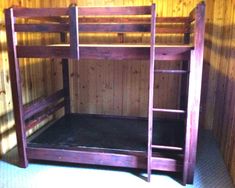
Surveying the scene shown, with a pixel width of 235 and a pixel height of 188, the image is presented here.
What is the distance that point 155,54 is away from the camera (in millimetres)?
2316

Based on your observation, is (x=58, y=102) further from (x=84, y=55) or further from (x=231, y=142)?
(x=231, y=142)

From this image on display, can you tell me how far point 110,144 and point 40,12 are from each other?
149 cm

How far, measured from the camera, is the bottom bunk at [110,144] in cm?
254

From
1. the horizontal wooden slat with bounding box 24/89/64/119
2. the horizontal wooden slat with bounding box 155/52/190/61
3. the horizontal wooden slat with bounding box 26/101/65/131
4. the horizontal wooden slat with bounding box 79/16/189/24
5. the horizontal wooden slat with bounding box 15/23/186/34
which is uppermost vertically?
the horizontal wooden slat with bounding box 79/16/189/24

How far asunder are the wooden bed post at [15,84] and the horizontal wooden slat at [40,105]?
13 centimetres

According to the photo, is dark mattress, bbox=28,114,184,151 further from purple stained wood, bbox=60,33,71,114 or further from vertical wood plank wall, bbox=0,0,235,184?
vertical wood plank wall, bbox=0,0,235,184

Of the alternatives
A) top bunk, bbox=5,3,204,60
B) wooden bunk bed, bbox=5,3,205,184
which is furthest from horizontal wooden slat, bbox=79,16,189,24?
top bunk, bbox=5,3,204,60

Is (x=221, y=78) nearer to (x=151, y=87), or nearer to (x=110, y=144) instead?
(x=151, y=87)

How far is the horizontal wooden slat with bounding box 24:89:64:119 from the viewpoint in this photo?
2.82 meters

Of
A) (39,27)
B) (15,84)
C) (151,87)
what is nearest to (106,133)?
(151,87)

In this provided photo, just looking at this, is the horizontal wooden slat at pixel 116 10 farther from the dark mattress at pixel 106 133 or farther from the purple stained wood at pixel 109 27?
the dark mattress at pixel 106 133

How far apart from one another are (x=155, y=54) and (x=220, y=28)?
5.18 ft

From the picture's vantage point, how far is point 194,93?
230 centimetres

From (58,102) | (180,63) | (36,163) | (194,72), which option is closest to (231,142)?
(194,72)
